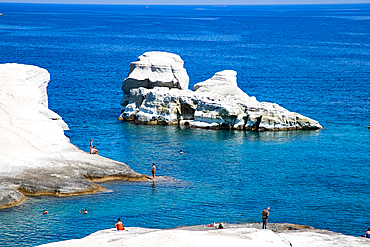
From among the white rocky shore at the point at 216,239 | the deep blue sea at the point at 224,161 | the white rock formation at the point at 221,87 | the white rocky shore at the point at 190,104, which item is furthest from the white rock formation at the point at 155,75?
the white rocky shore at the point at 216,239

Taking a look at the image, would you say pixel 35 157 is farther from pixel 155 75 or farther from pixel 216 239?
pixel 155 75

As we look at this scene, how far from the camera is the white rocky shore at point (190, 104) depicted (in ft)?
222

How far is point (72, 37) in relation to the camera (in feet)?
617

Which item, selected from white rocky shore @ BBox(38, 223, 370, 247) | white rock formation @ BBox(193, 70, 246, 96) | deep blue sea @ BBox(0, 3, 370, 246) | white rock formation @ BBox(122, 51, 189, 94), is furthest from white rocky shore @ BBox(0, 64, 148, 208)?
white rock formation @ BBox(193, 70, 246, 96)

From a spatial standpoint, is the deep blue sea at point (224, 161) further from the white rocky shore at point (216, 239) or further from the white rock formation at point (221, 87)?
the white rock formation at point (221, 87)

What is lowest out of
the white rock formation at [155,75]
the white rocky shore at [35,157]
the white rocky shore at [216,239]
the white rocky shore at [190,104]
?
the white rocky shore at [216,239]

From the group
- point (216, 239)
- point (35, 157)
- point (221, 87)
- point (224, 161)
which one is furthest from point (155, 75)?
point (216, 239)

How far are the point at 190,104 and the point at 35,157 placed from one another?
29117 millimetres

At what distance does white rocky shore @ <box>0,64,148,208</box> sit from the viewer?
41594mm

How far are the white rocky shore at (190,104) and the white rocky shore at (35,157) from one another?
1781 cm

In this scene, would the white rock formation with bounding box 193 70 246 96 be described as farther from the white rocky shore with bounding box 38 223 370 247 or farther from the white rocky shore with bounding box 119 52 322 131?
the white rocky shore with bounding box 38 223 370 247

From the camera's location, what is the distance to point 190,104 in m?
69.3

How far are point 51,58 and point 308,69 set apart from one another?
69393 mm

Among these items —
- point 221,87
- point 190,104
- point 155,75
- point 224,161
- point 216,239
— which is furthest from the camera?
point 221,87
